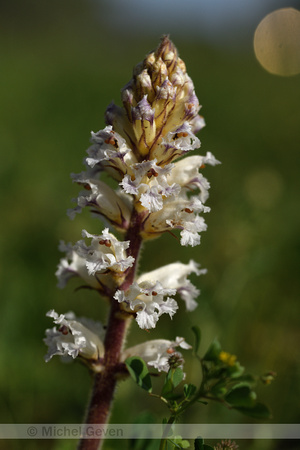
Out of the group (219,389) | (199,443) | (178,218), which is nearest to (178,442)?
(199,443)

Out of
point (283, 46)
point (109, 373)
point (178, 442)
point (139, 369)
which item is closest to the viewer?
point (178, 442)

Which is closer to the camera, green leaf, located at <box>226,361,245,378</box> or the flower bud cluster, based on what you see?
green leaf, located at <box>226,361,245,378</box>

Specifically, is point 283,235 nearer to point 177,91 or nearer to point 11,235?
point 11,235

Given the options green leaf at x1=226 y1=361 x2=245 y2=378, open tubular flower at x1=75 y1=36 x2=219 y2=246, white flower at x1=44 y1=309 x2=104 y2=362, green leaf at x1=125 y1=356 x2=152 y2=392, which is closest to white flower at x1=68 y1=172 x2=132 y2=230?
open tubular flower at x1=75 y1=36 x2=219 y2=246

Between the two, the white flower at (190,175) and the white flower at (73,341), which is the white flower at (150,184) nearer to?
the white flower at (190,175)

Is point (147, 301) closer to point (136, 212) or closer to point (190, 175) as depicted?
point (136, 212)

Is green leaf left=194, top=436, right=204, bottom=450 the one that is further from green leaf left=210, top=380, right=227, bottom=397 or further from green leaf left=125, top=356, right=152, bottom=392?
green leaf left=125, top=356, right=152, bottom=392

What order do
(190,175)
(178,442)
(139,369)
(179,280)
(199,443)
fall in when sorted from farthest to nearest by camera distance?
(179,280) → (190,175) → (139,369) → (178,442) → (199,443)
